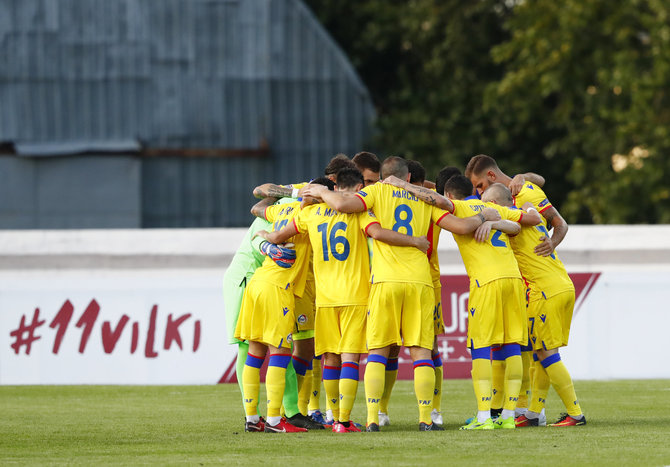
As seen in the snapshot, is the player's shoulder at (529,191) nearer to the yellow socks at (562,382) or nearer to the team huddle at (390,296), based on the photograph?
the team huddle at (390,296)

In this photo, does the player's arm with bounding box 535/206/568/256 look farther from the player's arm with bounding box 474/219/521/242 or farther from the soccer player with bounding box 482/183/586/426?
the player's arm with bounding box 474/219/521/242

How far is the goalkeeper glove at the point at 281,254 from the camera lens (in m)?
9.17

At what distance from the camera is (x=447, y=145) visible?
2764cm

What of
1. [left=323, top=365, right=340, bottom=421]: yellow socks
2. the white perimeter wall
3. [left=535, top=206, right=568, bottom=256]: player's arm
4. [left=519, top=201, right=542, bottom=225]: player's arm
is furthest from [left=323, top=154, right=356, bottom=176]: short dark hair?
the white perimeter wall

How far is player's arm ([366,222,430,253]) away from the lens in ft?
29.0

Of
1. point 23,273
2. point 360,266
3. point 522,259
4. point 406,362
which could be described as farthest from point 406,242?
point 23,273

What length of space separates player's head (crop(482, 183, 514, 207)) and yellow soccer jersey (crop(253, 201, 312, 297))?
1.48m

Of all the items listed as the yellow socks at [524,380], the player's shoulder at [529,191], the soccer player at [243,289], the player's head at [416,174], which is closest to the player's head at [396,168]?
the player's head at [416,174]

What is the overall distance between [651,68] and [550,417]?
54.5 ft

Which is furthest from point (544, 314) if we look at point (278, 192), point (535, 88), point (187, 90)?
point (535, 88)

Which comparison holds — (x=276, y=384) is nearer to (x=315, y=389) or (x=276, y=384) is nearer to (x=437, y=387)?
(x=315, y=389)

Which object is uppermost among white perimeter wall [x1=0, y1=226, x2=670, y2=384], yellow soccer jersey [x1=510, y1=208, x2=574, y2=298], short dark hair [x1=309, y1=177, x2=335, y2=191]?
short dark hair [x1=309, y1=177, x2=335, y2=191]

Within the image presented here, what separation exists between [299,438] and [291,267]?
140cm

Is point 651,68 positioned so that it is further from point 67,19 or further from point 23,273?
point 23,273
